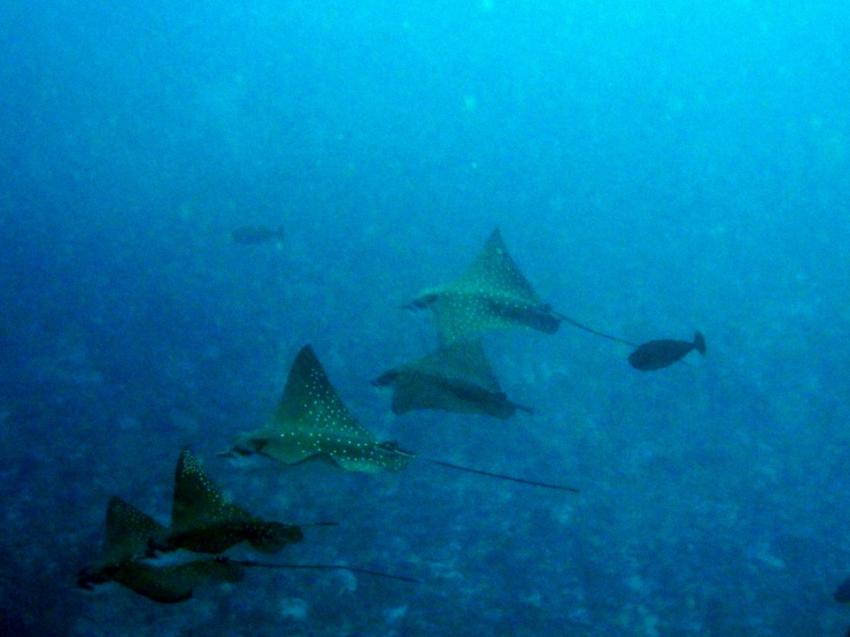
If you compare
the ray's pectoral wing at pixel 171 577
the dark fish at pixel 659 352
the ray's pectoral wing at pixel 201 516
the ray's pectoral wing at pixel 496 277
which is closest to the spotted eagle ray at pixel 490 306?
the ray's pectoral wing at pixel 496 277

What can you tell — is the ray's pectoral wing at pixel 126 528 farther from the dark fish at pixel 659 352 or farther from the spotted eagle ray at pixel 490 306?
the dark fish at pixel 659 352

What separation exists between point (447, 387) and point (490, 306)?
1436 mm

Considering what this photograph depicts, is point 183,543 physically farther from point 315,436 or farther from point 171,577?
point 315,436

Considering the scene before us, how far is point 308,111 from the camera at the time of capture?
26906 mm

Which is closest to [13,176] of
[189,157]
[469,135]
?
[189,157]

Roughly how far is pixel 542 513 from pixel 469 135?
19.5m

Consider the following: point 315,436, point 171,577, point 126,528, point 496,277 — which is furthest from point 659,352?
point 126,528

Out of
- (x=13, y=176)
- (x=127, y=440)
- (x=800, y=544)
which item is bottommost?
(x=800, y=544)

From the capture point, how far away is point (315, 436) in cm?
460

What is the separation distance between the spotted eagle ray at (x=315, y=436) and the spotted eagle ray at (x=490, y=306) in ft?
6.03

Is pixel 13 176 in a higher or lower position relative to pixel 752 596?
higher

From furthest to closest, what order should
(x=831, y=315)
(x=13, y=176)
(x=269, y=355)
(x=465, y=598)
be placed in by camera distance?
(x=13, y=176) < (x=831, y=315) < (x=269, y=355) < (x=465, y=598)

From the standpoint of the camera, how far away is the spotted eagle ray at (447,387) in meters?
5.30

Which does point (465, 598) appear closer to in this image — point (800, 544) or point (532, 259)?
point (800, 544)
